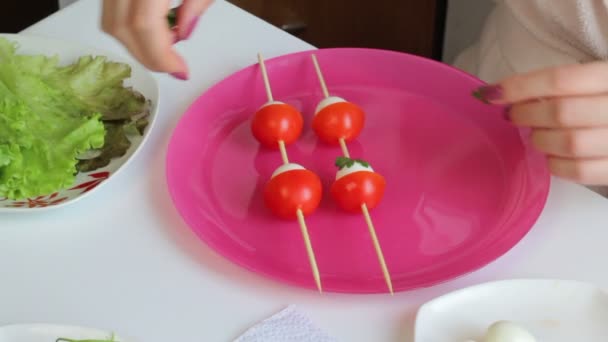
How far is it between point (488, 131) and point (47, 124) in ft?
1.81

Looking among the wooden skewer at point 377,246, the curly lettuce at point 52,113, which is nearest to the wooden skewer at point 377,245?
the wooden skewer at point 377,246

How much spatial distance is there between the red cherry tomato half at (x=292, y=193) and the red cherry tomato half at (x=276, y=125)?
3.0 inches

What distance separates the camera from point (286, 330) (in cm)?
74

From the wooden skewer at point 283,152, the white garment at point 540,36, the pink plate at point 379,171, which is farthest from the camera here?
the white garment at point 540,36

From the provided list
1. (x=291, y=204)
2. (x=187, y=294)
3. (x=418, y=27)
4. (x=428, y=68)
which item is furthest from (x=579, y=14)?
(x=418, y=27)

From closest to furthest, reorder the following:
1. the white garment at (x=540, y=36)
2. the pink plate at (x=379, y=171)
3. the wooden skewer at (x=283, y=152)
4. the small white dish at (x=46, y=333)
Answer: the small white dish at (x=46, y=333) < the pink plate at (x=379, y=171) < the wooden skewer at (x=283, y=152) < the white garment at (x=540, y=36)

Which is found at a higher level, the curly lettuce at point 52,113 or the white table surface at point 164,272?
the curly lettuce at point 52,113

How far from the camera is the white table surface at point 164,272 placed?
0.75 meters

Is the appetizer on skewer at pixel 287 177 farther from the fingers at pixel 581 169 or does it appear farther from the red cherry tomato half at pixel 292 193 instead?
the fingers at pixel 581 169

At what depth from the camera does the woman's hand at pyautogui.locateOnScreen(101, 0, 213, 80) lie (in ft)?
2.44

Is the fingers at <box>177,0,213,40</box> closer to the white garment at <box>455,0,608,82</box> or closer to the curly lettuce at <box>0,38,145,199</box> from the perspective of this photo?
the curly lettuce at <box>0,38,145,199</box>

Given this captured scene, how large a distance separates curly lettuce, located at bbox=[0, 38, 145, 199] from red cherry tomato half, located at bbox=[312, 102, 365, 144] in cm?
23

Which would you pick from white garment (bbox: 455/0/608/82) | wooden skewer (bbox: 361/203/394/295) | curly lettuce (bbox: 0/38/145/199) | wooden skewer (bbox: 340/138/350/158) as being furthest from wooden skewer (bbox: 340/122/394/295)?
white garment (bbox: 455/0/608/82)

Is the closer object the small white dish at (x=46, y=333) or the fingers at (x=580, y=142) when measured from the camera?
the small white dish at (x=46, y=333)
